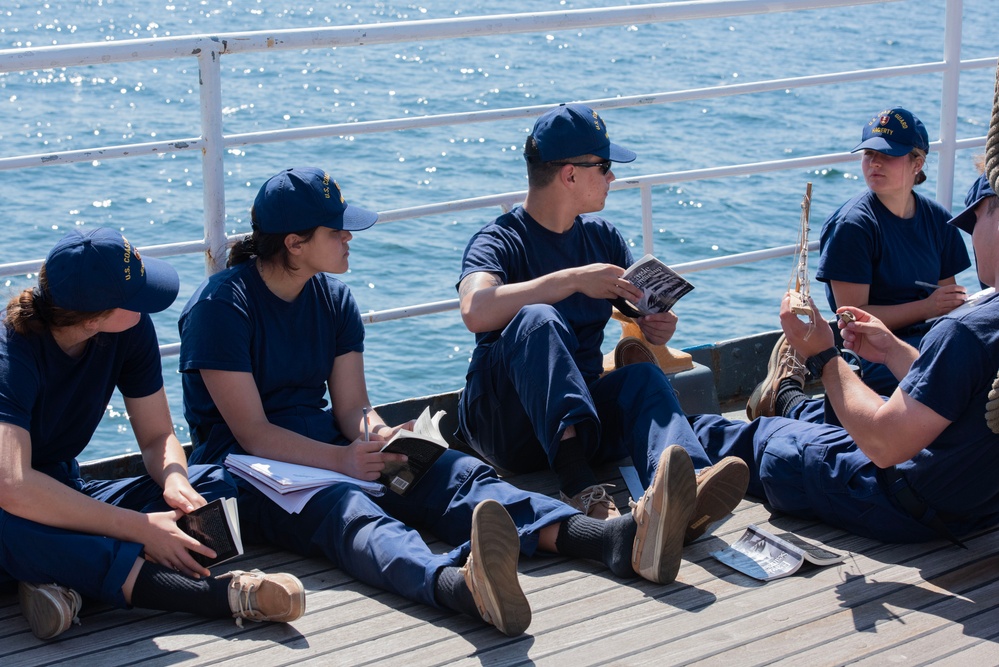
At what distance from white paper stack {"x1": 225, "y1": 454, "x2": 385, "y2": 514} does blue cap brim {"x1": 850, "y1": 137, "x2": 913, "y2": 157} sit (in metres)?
2.02

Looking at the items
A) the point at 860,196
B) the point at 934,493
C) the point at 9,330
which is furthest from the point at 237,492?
the point at 860,196

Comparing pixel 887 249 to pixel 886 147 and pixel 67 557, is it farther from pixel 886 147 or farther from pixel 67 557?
pixel 67 557

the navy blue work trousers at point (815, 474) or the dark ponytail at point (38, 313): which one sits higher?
the dark ponytail at point (38, 313)

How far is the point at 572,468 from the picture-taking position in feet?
11.6

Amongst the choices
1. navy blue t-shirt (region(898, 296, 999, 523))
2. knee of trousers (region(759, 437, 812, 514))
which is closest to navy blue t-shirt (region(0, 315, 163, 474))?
knee of trousers (region(759, 437, 812, 514))

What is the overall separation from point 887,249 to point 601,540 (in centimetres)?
163

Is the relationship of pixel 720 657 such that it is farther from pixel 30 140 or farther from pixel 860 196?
pixel 30 140

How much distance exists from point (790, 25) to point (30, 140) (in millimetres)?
15130

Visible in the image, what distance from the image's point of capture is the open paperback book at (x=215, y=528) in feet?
9.98

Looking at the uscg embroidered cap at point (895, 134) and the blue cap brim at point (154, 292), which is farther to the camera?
the uscg embroidered cap at point (895, 134)

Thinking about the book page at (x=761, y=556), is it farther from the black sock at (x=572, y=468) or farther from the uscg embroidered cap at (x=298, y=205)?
the uscg embroidered cap at (x=298, y=205)

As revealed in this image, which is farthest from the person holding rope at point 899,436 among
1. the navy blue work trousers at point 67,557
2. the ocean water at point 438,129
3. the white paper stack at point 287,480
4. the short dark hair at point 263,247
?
the ocean water at point 438,129

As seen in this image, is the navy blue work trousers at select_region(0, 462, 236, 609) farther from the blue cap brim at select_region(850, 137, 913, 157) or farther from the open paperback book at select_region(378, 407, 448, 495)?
the blue cap brim at select_region(850, 137, 913, 157)

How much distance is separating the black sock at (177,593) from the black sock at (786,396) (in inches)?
77.9
